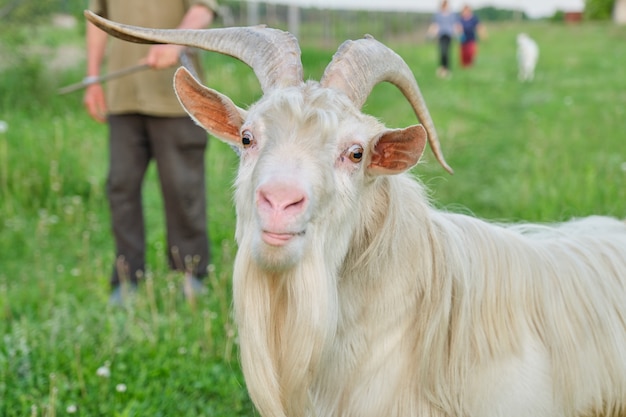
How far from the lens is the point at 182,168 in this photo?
5.14 meters

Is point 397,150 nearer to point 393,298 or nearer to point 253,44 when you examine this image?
point 393,298

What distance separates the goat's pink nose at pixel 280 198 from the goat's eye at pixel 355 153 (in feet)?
1.07

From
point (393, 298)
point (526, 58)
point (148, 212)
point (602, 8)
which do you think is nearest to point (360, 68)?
point (393, 298)

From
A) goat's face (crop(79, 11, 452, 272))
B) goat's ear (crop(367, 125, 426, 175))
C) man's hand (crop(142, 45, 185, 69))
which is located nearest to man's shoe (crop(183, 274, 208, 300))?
man's hand (crop(142, 45, 185, 69))

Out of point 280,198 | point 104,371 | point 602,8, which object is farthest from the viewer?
point 602,8

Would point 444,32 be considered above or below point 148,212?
above

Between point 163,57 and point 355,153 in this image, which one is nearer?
point 355,153

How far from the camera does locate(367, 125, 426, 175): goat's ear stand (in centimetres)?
267

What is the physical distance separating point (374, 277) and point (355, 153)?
48 centimetres

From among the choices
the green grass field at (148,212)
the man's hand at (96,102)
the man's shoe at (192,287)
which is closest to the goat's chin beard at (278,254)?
the green grass field at (148,212)

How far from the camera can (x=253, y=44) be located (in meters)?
2.94

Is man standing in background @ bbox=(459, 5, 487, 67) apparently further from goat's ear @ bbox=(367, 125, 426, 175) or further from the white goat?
goat's ear @ bbox=(367, 125, 426, 175)

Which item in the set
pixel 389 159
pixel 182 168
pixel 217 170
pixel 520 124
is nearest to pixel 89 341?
pixel 182 168

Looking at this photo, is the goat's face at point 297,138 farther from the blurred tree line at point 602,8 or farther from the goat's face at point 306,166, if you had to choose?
the blurred tree line at point 602,8
